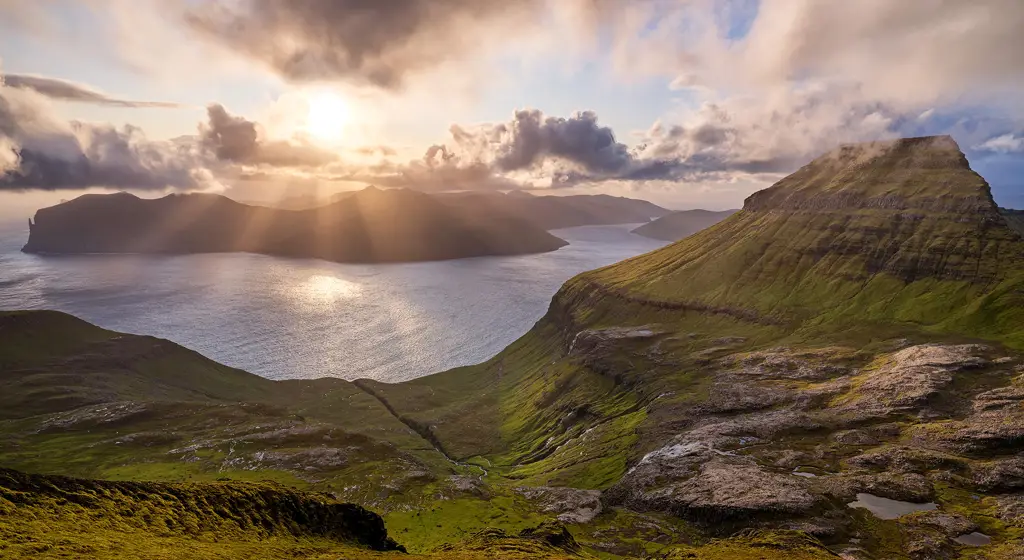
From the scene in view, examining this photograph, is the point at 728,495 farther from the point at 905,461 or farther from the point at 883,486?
the point at 905,461

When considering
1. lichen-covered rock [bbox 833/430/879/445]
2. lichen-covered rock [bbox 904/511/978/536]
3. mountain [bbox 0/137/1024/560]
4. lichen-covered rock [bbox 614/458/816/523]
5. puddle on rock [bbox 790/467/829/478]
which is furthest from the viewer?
lichen-covered rock [bbox 833/430/879/445]

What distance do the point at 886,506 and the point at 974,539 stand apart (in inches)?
509

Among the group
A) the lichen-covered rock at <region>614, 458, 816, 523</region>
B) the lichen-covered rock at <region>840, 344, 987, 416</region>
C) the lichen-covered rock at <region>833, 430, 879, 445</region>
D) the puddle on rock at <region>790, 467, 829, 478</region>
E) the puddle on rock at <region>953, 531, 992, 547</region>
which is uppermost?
the lichen-covered rock at <region>840, 344, 987, 416</region>

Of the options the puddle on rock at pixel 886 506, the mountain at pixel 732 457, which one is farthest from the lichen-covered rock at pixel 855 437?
the puddle on rock at pixel 886 506

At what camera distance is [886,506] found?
9062cm

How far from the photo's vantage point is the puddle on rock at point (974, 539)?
3046 inches

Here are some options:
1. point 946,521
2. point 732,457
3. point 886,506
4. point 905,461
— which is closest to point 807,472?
point 732,457

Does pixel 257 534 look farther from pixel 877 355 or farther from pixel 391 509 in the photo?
pixel 877 355

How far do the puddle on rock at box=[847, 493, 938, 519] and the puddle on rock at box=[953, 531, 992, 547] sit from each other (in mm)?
7844

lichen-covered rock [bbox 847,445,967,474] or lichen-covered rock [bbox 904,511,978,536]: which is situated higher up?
lichen-covered rock [bbox 847,445,967,474]

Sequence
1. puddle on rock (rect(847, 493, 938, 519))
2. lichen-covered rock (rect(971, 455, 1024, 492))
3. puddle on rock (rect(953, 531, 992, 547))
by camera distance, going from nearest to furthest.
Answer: puddle on rock (rect(953, 531, 992, 547)) < puddle on rock (rect(847, 493, 938, 519)) < lichen-covered rock (rect(971, 455, 1024, 492))

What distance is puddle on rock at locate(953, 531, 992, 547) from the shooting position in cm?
7738

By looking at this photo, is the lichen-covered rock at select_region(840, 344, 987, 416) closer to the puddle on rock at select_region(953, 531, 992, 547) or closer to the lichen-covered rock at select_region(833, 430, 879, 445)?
the lichen-covered rock at select_region(833, 430, 879, 445)

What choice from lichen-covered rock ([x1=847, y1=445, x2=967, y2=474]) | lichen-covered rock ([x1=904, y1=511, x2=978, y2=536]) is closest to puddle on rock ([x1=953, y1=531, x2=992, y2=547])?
lichen-covered rock ([x1=904, y1=511, x2=978, y2=536])
